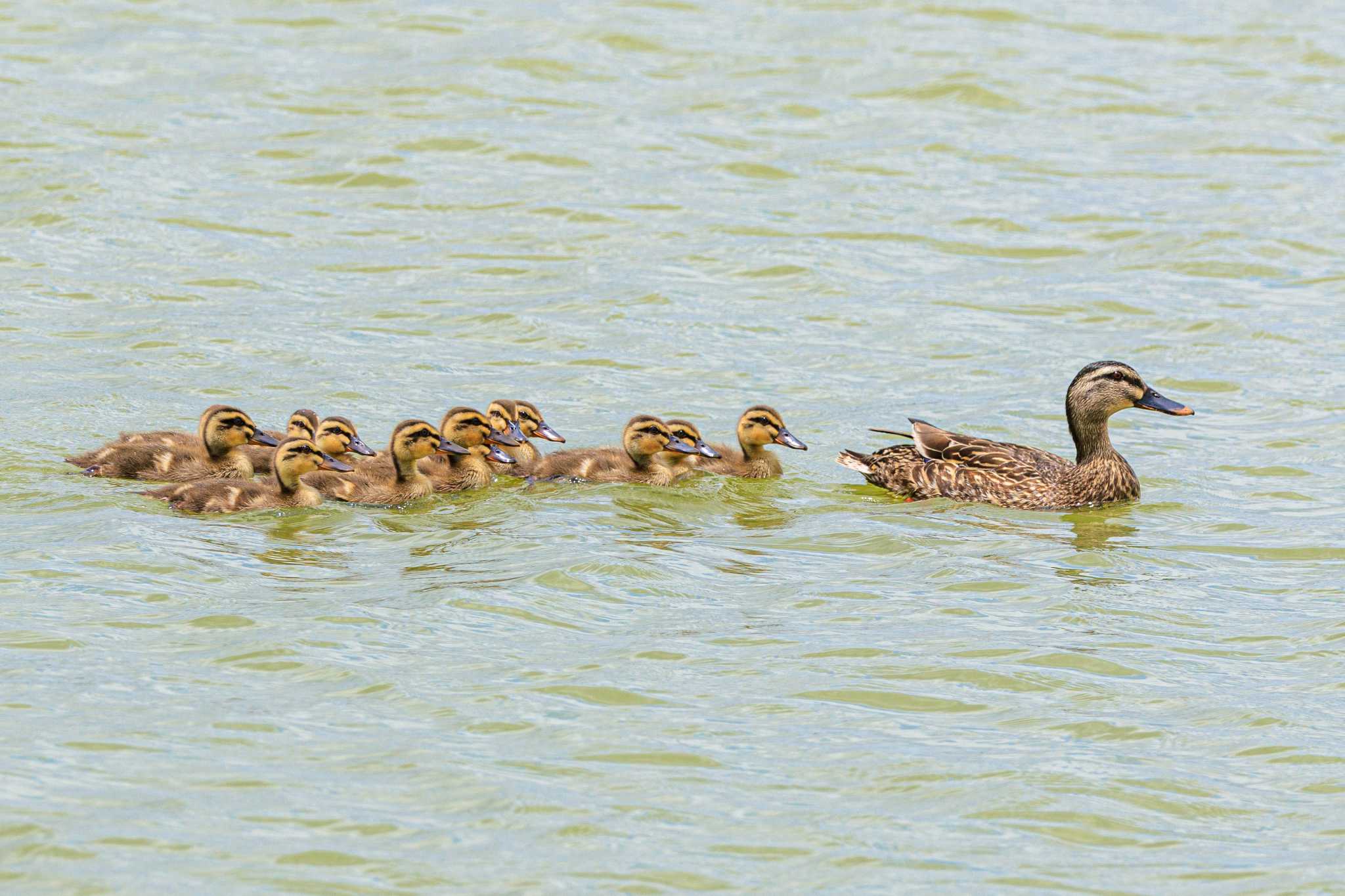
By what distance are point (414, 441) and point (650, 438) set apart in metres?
1.27

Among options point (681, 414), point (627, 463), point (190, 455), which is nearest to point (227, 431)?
point (190, 455)

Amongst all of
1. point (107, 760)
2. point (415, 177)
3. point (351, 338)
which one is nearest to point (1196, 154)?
point (415, 177)

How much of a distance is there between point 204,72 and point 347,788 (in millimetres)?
13740

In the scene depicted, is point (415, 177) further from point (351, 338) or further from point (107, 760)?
point (107, 760)

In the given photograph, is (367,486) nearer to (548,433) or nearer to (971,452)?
(548,433)

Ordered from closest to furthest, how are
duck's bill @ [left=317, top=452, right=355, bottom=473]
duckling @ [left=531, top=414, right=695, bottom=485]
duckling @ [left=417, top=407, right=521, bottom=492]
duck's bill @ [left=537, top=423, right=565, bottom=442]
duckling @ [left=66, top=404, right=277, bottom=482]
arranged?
1. duck's bill @ [left=317, top=452, right=355, bottom=473]
2. duckling @ [left=66, top=404, right=277, bottom=482]
3. duckling @ [left=417, top=407, right=521, bottom=492]
4. duckling @ [left=531, top=414, right=695, bottom=485]
5. duck's bill @ [left=537, top=423, right=565, bottom=442]

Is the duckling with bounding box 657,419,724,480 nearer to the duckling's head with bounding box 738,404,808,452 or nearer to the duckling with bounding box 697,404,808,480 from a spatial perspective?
the duckling with bounding box 697,404,808,480

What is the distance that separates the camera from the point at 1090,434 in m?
11.8

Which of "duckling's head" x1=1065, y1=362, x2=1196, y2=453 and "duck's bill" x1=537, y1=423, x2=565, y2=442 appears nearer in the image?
"duck's bill" x1=537, y1=423, x2=565, y2=442

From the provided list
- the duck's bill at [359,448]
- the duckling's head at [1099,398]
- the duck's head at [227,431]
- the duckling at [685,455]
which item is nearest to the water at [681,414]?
the duckling at [685,455]

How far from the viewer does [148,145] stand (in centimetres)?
1784

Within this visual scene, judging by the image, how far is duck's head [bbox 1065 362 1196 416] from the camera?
464 inches

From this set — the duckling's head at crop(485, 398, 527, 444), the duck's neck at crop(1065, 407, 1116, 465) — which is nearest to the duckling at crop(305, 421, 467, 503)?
the duckling's head at crop(485, 398, 527, 444)

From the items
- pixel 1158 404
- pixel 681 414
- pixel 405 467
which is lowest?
pixel 405 467
